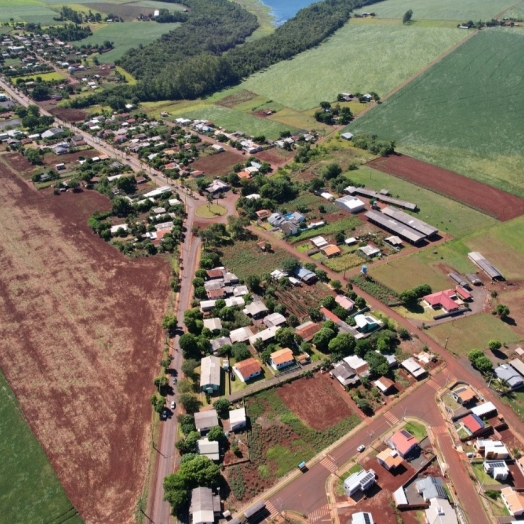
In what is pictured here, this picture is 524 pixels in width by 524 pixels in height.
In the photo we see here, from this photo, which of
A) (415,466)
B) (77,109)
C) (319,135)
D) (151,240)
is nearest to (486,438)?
(415,466)


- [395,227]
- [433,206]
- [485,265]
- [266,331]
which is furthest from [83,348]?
[433,206]

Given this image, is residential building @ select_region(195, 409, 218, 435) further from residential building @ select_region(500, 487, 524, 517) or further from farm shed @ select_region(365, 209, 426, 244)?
farm shed @ select_region(365, 209, 426, 244)

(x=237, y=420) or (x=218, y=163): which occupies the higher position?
(x=237, y=420)

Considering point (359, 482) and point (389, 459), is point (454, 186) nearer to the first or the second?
point (389, 459)

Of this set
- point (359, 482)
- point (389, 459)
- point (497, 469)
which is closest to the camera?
point (359, 482)

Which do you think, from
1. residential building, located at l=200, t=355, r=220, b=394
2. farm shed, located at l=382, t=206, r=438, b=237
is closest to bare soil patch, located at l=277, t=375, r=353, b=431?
residential building, located at l=200, t=355, r=220, b=394

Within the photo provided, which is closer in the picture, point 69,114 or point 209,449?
point 209,449

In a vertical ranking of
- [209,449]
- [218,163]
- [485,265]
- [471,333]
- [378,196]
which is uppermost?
[485,265]

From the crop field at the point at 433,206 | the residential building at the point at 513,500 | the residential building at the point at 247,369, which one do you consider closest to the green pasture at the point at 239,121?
the crop field at the point at 433,206

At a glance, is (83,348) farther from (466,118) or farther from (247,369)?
(466,118)

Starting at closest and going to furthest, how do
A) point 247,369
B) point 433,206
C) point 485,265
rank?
point 247,369
point 485,265
point 433,206
